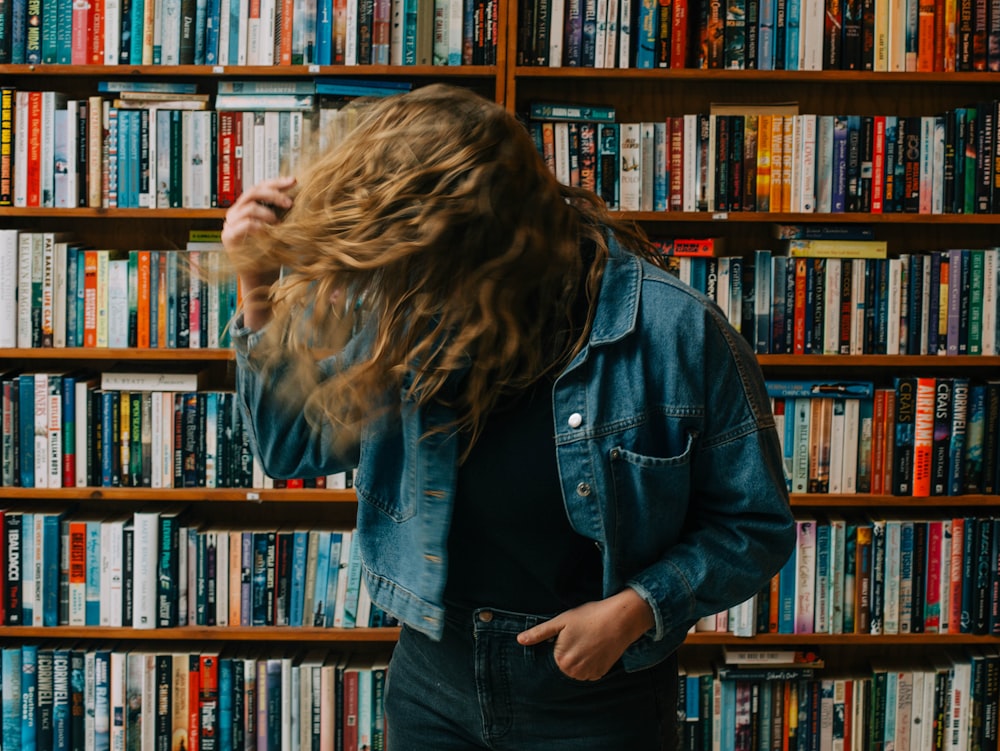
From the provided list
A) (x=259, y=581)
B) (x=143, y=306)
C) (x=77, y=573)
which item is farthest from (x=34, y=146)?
(x=259, y=581)

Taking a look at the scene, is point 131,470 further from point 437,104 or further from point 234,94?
point 437,104

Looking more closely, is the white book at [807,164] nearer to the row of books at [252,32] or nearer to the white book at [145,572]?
the row of books at [252,32]

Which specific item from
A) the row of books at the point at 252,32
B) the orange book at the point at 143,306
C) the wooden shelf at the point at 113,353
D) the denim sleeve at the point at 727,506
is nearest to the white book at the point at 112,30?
the row of books at the point at 252,32

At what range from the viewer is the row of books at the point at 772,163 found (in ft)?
7.25

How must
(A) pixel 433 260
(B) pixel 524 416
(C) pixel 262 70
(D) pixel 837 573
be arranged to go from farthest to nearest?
(D) pixel 837 573
(C) pixel 262 70
(B) pixel 524 416
(A) pixel 433 260

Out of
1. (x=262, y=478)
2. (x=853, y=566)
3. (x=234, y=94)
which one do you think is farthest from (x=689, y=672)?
(x=234, y=94)

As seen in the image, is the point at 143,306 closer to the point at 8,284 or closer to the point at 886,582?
the point at 8,284

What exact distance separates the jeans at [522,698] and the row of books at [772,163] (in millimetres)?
1264

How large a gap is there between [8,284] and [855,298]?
68.7 inches

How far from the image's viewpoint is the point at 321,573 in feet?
7.47

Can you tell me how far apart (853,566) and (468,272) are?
155cm

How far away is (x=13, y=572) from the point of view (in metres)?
2.25

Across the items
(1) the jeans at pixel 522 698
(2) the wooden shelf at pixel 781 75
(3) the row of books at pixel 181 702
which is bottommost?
(3) the row of books at pixel 181 702

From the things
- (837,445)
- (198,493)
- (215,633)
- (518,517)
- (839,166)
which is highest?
(839,166)
